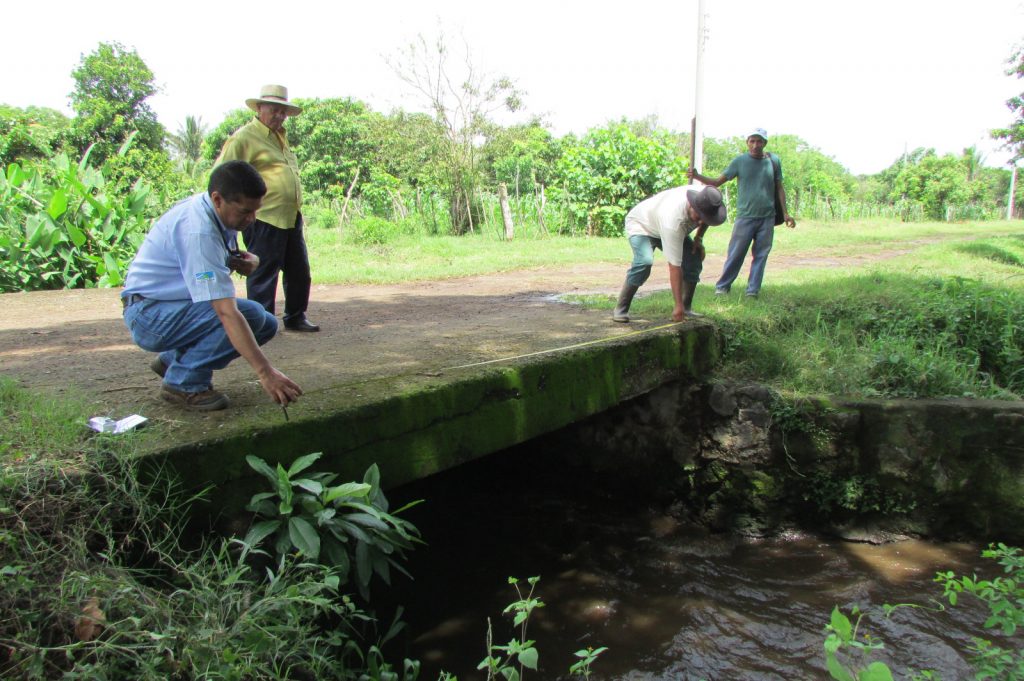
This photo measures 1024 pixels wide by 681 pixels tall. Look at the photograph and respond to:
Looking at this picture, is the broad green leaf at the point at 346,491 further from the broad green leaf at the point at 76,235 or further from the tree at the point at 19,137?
the tree at the point at 19,137

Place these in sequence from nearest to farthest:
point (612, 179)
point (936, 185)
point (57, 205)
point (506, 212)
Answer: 1. point (57, 205)
2. point (506, 212)
3. point (612, 179)
4. point (936, 185)

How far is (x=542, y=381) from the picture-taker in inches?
136

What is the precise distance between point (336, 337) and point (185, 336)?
180cm

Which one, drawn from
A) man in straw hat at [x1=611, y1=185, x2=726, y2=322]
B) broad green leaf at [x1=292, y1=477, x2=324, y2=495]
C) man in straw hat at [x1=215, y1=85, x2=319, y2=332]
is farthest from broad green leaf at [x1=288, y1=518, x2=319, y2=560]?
man in straw hat at [x1=611, y1=185, x2=726, y2=322]

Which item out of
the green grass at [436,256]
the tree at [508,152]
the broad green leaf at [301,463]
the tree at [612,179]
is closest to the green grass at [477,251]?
the green grass at [436,256]

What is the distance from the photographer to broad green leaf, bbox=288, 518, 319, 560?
216 centimetres

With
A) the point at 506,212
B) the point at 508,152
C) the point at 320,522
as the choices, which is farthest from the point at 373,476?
the point at 508,152

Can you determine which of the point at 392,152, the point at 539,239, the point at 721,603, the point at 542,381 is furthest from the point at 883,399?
the point at 392,152

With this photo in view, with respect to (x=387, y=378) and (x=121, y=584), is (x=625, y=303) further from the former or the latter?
(x=121, y=584)

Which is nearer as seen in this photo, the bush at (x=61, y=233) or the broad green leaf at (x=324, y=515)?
the broad green leaf at (x=324, y=515)

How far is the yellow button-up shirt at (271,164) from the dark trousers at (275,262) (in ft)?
0.27

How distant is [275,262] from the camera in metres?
4.22

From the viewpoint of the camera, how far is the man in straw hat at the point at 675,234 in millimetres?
4336

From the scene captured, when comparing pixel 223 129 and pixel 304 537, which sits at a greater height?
pixel 223 129
